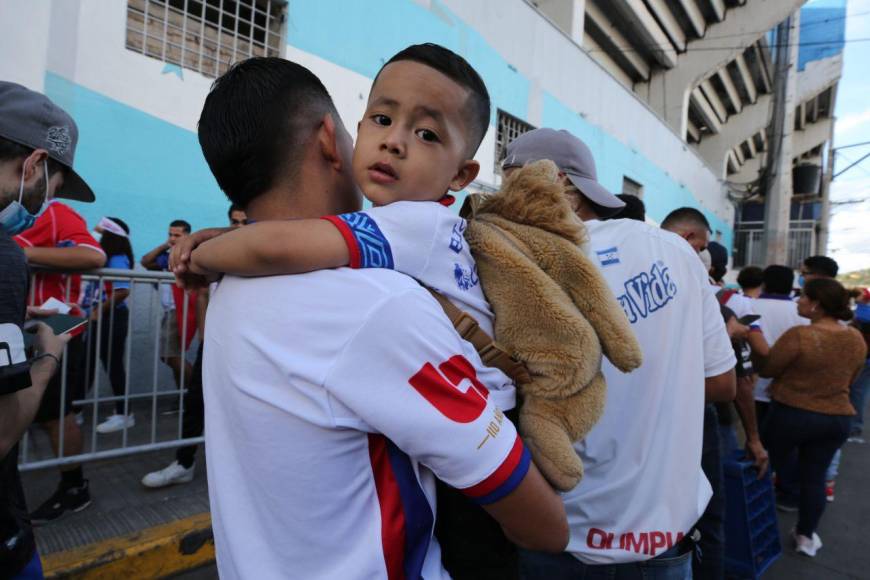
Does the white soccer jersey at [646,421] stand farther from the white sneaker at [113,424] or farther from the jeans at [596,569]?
the white sneaker at [113,424]

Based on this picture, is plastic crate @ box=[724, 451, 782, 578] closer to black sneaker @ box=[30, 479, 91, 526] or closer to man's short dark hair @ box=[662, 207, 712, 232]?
man's short dark hair @ box=[662, 207, 712, 232]

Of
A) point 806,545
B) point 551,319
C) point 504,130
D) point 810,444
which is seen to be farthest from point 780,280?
point 504,130

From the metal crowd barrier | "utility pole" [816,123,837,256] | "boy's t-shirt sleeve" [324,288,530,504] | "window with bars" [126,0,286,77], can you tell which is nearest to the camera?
"boy's t-shirt sleeve" [324,288,530,504]

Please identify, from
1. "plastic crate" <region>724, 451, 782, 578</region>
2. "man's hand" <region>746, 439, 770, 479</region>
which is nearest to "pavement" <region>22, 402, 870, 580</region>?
"plastic crate" <region>724, 451, 782, 578</region>

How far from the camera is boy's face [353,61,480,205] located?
1024mm

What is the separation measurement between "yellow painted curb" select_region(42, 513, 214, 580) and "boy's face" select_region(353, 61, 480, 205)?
9.28ft

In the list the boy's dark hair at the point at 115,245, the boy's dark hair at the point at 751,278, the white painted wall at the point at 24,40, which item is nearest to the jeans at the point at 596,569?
the boy's dark hair at the point at 115,245

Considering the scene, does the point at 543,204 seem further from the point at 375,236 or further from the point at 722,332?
the point at 722,332

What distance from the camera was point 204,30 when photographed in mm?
5129

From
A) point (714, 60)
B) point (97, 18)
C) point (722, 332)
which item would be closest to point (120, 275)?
point (97, 18)

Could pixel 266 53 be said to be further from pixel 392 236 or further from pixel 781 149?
pixel 781 149

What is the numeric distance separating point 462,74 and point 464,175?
23cm

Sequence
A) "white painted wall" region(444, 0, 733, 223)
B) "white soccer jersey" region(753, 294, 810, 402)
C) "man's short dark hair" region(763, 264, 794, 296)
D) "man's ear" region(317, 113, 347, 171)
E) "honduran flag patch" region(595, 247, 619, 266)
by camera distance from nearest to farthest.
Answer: "man's ear" region(317, 113, 347, 171), "honduran flag patch" region(595, 247, 619, 266), "white soccer jersey" region(753, 294, 810, 402), "man's short dark hair" region(763, 264, 794, 296), "white painted wall" region(444, 0, 733, 223)

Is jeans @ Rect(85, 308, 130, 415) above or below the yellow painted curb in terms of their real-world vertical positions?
above
